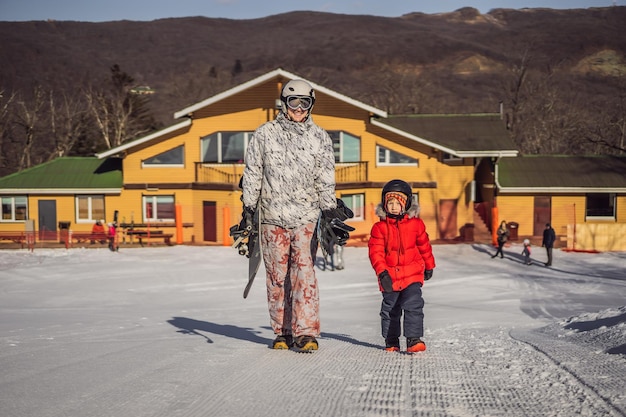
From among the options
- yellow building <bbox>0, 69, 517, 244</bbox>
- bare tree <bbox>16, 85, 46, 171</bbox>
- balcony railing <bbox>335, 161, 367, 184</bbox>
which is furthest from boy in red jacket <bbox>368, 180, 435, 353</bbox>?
bare tree <bbox>16, 85, 46, 171</bbox>

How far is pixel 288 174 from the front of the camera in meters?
6.29

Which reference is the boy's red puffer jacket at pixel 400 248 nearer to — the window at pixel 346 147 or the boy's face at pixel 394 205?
the boy's face at pixel 394 205

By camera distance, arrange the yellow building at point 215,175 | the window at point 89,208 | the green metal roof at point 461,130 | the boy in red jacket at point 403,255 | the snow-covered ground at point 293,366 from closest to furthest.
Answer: the snow-covered ground at point 293,366 → the boy in red jacket at point 403,255 → the yellow building at point 215,175 → the window at point 89,208 → the green metal roof at point 461,130

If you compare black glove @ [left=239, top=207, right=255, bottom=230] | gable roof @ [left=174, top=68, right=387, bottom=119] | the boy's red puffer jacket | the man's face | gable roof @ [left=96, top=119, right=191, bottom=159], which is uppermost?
gable roof @ [left=174, top=68, right=387, bottom=119]

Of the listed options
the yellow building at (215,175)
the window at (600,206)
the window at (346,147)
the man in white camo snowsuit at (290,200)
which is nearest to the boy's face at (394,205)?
the man in white camo snowsuit at (290,200)

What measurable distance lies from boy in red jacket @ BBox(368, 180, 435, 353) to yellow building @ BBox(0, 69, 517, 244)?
2629cm

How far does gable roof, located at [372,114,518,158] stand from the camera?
34906mm

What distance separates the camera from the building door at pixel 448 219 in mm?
35844

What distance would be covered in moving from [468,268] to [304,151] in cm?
1897

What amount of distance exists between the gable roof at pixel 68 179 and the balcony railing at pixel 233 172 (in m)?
4.11

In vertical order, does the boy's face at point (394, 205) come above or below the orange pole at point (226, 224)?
above

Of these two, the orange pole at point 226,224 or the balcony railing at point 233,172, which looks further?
the balcony railing at point 233,172

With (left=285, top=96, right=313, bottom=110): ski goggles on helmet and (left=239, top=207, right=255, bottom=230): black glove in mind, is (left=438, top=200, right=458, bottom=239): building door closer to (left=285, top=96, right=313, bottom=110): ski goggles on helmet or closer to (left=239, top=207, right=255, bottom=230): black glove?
(left=285, top=96, right=313, bottom=110): ski goggles on helmet

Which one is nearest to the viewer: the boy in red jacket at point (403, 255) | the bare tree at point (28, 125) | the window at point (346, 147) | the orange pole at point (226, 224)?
the boy in red jacket at point (403, 255)
